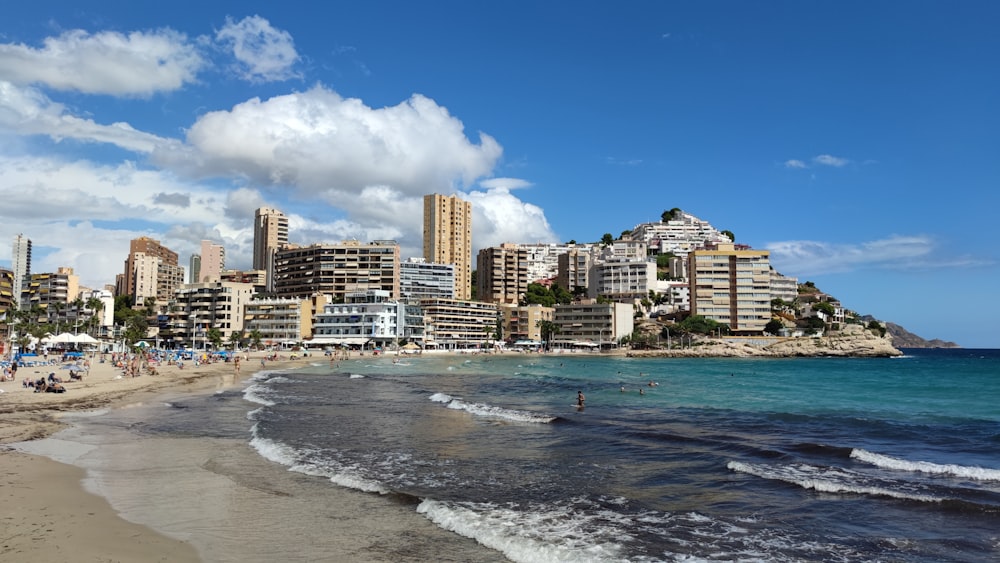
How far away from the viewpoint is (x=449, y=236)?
18812 cm

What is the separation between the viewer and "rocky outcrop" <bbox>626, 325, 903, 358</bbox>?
13250 cm

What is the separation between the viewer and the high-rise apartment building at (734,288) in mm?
141500

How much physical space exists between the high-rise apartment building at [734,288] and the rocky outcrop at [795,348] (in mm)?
7348

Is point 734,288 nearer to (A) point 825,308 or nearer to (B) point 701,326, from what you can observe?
(B) point 701,326

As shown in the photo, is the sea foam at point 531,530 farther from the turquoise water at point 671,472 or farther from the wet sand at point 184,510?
the wet sand at point 184,510

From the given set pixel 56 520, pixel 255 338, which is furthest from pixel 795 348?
pixel 56 520

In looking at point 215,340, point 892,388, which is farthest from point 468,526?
point 215,340

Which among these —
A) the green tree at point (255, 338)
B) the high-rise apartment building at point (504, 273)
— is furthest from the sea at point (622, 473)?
the high-rise apartment building at point (504, 273)

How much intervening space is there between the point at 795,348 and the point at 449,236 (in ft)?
318

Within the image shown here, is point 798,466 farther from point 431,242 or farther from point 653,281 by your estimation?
point 431,242

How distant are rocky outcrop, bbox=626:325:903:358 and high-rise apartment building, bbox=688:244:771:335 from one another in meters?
7.35

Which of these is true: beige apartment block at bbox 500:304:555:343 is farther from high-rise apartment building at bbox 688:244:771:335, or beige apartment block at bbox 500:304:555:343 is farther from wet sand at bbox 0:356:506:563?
wet sand at bbox 0:356:506:563

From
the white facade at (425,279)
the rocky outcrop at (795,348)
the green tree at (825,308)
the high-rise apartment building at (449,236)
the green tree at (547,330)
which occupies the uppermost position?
the high-rise apartment building at (449,236)

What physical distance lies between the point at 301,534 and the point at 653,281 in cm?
16628
